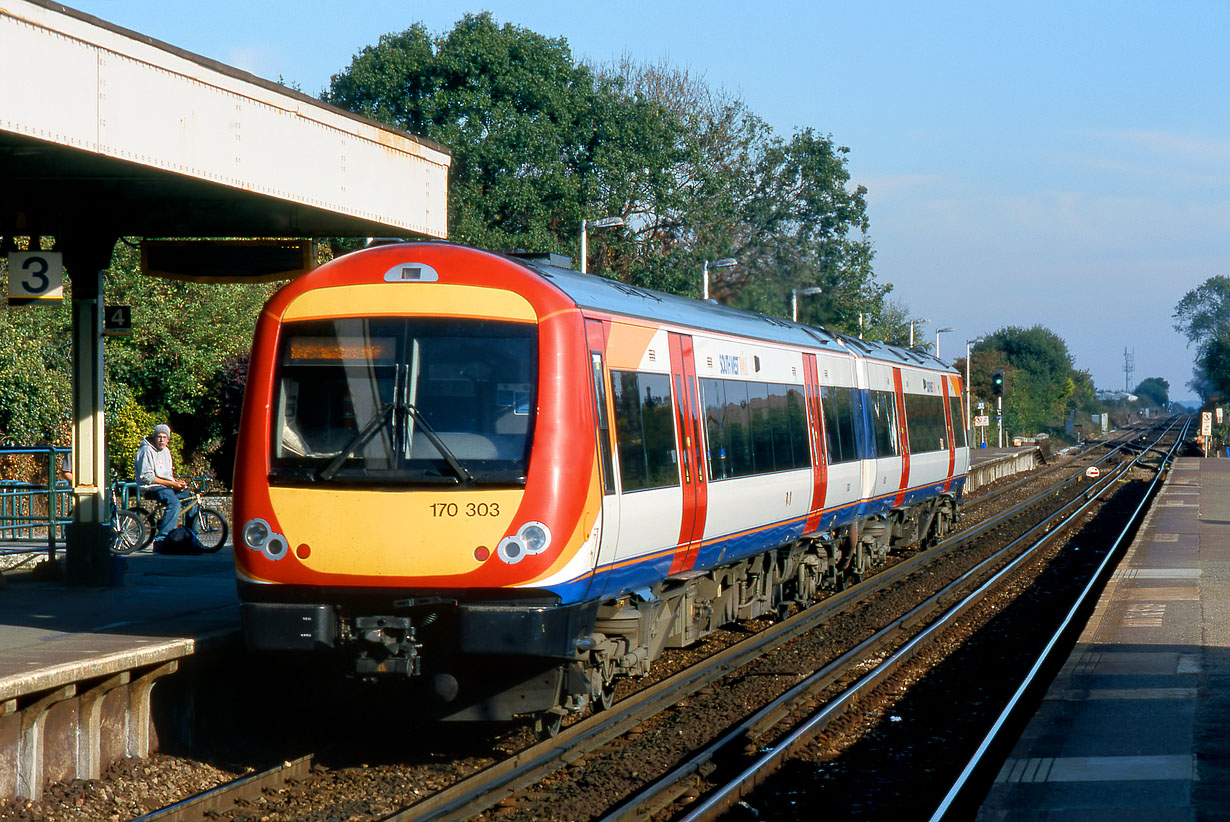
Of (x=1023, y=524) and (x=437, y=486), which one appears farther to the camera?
(x=1023, y=524)

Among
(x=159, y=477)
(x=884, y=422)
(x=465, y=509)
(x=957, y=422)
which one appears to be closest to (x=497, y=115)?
(x=957, y=422)

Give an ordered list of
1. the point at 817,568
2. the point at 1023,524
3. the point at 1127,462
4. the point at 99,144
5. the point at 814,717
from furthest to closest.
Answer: the point at 1127,462, the point at 1023,524, the point at 817,568, the point at 814,717, the point at 99,144

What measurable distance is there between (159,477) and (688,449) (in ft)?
24.5

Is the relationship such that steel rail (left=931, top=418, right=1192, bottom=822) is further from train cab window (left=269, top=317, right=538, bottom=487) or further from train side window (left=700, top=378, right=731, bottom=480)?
train cab window (left=269, top=317, right=538, bottom=487)

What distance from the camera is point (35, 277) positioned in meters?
11.3

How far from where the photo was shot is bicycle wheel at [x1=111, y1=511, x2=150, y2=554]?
16094 mm

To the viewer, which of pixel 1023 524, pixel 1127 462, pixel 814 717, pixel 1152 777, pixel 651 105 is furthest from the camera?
pixel 1127 462

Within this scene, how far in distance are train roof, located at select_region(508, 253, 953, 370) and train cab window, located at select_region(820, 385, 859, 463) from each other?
519 mm

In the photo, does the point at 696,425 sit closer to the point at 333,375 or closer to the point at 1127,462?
the point at 333,375

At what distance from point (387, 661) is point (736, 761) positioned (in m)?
2.40

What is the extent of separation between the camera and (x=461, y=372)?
8297mm

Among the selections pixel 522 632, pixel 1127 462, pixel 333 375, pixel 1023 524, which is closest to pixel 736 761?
pixel 522 632

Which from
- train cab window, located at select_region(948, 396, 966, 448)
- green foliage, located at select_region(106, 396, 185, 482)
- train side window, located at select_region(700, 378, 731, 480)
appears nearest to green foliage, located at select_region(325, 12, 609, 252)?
green foliage, located at select_region(106, 396, 185, 482)

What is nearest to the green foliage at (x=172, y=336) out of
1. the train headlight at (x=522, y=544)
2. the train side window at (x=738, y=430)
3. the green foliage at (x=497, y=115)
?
the green foliage at (x=497, y=115)
